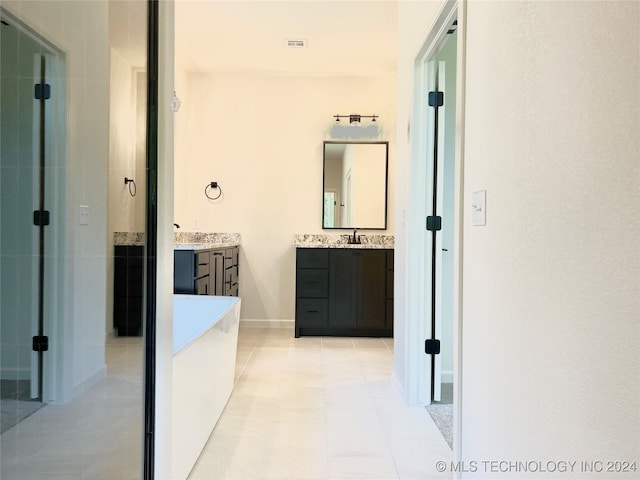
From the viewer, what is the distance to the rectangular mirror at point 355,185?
4.41 m

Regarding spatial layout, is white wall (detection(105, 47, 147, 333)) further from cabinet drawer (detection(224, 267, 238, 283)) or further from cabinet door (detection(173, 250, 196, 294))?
cabinet drawer (detection(224, 267, 238, 283))

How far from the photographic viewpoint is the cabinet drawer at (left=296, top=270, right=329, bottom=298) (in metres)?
3.98

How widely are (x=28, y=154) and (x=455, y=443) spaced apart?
64.6 inches

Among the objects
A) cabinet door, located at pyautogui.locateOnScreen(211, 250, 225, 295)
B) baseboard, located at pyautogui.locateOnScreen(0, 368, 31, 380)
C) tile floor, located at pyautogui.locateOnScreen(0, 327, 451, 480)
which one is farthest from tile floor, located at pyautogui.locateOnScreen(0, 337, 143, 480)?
cabinet door, located at pyautogui.locateOnScreen(211, 250, 225, 295)

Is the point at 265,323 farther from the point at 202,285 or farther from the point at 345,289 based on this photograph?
the point at 202,285

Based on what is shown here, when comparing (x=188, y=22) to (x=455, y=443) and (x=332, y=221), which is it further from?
(x=455, y=443)

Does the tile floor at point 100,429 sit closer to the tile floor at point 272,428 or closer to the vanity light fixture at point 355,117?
the tile floor at point 272,428

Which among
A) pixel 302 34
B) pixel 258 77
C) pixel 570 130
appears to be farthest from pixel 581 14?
pixel 258 77

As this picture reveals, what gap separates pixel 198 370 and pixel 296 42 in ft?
10.1

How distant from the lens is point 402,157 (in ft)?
8.63

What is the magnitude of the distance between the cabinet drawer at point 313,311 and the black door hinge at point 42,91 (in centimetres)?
310

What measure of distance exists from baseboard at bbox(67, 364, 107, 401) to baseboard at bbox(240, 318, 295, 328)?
10.6 feet

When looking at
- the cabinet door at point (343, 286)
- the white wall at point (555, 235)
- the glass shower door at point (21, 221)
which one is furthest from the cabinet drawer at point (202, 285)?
the white wall at point (555, 235)

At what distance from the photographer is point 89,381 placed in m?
1.25
